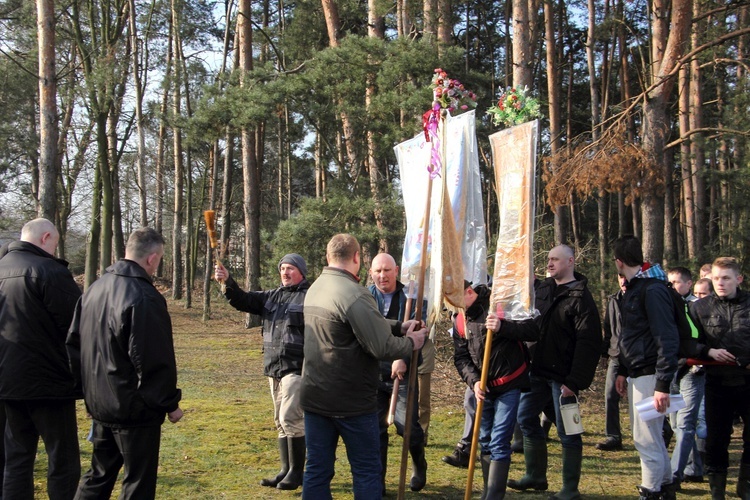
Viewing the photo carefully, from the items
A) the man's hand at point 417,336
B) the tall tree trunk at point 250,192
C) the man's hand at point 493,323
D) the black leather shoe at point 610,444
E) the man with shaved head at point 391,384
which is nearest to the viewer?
the man's hand at point 417,336

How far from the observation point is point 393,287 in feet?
19.1

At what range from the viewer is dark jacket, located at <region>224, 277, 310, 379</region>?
552 cm

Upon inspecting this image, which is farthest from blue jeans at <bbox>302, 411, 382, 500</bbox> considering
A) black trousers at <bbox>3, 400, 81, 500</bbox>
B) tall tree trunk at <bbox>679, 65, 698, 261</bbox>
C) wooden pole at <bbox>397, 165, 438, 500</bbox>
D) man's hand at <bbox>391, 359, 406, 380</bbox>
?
tall tree trunk at <bbox>679, 65, 698, 261</bbox>

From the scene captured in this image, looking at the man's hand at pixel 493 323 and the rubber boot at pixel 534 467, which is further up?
the man's hand at pixel 493 323

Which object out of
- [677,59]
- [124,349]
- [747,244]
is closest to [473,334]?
[124,349]

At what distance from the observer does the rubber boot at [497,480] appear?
479 centimetres

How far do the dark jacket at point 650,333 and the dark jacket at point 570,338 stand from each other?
271 millimetres

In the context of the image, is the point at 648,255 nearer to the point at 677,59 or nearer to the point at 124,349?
the point at 677,59

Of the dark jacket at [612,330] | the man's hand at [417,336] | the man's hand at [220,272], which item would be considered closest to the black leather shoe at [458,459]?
the dark jacket at [612,330]

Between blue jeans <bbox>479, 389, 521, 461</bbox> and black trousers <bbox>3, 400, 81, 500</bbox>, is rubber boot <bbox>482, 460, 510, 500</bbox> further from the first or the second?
black trousers <bbox>3, 400, 81, 500</bbox>

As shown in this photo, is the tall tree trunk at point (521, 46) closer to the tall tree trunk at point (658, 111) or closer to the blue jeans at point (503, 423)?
the tall tree trunk at point (658, 111)

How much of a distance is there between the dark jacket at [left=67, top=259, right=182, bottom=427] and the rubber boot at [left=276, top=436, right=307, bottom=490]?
178 centimetres

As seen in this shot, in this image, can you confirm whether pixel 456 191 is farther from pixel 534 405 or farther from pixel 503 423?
pixel 534 405

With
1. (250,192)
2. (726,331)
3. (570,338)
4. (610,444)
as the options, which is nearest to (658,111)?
(610,444)
